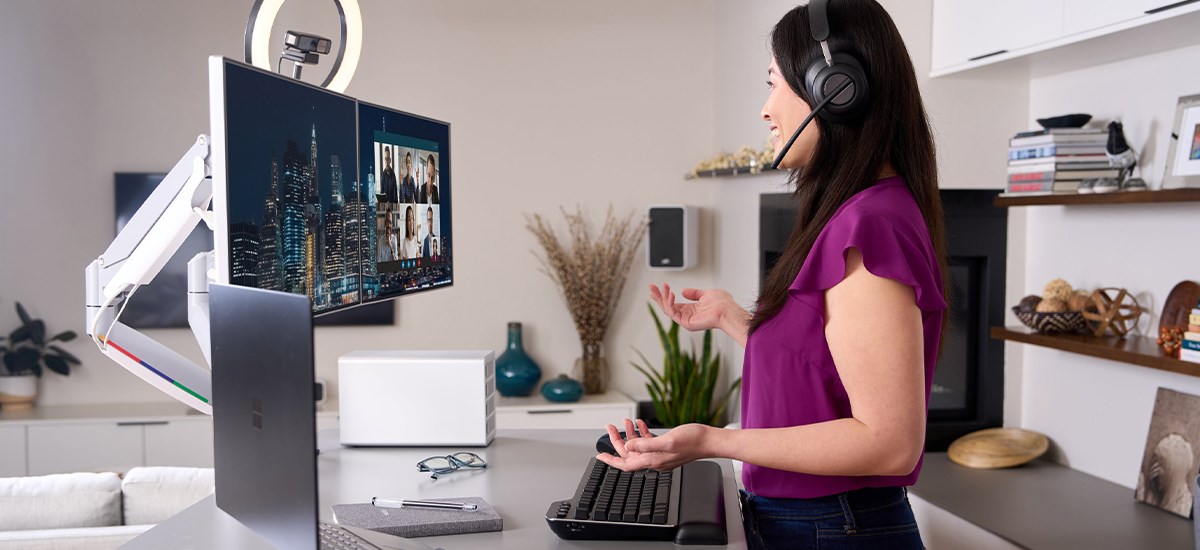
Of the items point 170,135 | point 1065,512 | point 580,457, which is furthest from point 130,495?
point 170,135

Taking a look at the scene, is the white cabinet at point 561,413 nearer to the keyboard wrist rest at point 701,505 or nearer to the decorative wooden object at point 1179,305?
the decorative wooden object at point 1179,305

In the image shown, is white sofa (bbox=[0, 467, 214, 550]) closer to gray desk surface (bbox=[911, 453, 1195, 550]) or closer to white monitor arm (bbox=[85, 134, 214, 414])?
white monitor arm (bbox=[85, 134, 214, 414])

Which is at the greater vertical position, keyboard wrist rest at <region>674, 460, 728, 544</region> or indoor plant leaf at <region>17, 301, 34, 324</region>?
keyboard wrist rest at <region>674, 460, 728, 544</region>

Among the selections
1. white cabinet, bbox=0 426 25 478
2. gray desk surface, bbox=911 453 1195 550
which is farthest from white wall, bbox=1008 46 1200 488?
white cabinet, bbox=0 426 25 478

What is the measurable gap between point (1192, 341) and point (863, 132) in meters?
1.52

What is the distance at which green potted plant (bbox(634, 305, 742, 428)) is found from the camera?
4820mm

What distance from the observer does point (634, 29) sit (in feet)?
17.1

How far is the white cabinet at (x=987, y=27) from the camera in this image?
2.74 m

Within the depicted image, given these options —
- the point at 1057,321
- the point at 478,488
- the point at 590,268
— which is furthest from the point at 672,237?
the point at 478,488

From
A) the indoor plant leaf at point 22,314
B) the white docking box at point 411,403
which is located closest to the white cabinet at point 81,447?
the indoor plant leaf at point 22,314

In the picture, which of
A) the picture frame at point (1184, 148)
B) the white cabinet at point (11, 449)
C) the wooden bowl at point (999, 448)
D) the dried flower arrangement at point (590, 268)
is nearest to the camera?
the picture frame at point (1184, 148)

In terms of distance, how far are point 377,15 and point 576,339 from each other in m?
1.93

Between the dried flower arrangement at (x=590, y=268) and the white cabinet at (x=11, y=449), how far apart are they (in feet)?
8.26

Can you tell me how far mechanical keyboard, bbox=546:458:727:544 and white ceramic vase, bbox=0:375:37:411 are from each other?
4.18 meters
